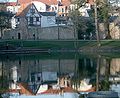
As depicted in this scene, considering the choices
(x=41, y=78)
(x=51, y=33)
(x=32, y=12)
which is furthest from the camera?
(x=32, y=12)

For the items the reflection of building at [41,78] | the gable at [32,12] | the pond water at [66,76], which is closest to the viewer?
the pond water at [66,76]

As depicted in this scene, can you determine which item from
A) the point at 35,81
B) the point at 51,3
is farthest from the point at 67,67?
the point at 51,3

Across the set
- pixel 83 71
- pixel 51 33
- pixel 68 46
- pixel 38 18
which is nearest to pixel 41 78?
pixel 83 71

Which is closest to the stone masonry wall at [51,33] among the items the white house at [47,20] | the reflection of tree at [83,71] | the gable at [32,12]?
the gable at [32,12]

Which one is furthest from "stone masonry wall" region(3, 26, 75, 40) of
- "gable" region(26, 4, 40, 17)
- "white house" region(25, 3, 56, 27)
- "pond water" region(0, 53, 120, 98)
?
"pond water" region(0, 53, 120, 98)

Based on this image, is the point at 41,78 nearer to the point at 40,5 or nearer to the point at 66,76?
the point at 66,76

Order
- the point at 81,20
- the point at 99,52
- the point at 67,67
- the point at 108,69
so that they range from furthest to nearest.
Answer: the point at 81,20 < the point at 99,52 < the point at 67,67 < the point at 108,69

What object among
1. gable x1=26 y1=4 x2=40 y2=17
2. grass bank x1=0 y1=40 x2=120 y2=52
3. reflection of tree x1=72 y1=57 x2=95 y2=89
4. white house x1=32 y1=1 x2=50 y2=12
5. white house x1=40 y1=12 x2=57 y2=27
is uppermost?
white house x1=32 y1=1 x2=50 y2=12

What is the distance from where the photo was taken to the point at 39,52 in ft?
196

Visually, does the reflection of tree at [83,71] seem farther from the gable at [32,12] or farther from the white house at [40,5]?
the white house at [40,5]

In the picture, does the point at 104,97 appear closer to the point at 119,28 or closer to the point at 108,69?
the point at 108,69

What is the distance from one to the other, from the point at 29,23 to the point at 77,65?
62629 mm

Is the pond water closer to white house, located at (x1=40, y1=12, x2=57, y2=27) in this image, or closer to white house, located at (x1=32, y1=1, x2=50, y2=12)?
white house, located at (x1=40, y1=12, x2=57, y2=27)

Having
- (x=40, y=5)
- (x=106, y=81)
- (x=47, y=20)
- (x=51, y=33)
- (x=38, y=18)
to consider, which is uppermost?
(x=40, y=5)
